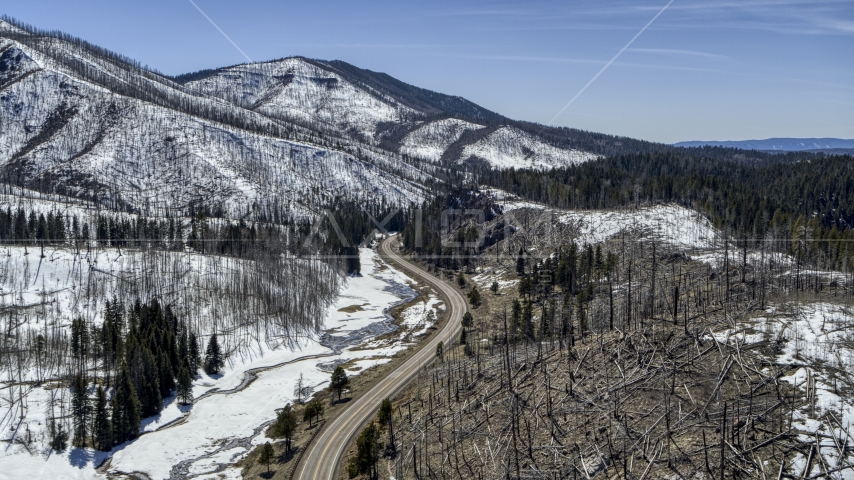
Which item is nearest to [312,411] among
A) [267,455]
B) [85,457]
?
[267,455]

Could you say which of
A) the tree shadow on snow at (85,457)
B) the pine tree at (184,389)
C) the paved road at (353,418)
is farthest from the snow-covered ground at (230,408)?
the paved road at (353,418)

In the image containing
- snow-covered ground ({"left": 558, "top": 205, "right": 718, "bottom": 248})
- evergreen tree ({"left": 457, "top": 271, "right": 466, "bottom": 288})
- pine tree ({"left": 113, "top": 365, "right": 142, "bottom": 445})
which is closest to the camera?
pine tree ({"left": 113, "top": 365, "right": 142, "bottom": 445})

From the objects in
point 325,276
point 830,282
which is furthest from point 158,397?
point 830,282

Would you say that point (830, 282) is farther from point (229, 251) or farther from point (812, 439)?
point (229, 251)

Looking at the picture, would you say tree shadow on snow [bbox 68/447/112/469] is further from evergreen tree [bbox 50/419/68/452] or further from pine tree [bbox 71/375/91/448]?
evergreen tree [bbox 50/419/68/452]

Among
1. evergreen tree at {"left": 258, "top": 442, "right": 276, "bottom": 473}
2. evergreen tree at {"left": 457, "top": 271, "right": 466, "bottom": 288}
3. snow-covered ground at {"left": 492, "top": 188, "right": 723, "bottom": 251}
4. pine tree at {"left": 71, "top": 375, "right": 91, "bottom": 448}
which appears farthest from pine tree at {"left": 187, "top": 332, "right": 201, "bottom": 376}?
snow-covered ground at {"left": 492, "top": 188, "right": 723, "bottom": 251}

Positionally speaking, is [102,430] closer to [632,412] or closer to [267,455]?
[267,455]

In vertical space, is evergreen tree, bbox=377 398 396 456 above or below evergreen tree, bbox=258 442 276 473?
above
